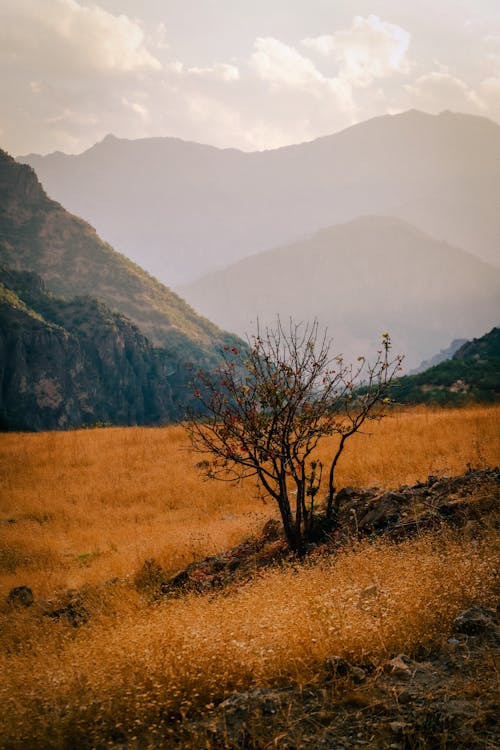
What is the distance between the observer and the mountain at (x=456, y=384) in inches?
890

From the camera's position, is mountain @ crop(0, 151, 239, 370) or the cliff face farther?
mountain @ crop(0, 151, 239, 370)

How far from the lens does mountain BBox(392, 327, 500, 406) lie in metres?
22.6

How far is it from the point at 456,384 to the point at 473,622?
25348 mm

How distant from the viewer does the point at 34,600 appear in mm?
7762

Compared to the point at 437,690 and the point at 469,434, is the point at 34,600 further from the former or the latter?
the point at 469,434

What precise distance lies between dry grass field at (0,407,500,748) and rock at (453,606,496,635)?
0.12 meters

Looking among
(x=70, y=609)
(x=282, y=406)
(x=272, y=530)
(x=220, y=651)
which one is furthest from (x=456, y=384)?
(x=220, y=651)

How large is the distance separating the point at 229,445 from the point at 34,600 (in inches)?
173

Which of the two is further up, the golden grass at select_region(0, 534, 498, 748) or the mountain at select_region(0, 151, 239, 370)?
the mountain at select_region(0, 151, 239, 370)

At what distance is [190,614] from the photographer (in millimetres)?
4660

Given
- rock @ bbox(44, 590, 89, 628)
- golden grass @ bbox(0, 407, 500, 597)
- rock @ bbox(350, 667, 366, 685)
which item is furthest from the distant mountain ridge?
rock @ bbox(350, 667, 366, 685)

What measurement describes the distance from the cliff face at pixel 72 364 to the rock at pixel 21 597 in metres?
68.2

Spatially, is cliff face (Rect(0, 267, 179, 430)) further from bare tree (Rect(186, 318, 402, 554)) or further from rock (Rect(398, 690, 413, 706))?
rock (Rect(398, 690, 413, 706))

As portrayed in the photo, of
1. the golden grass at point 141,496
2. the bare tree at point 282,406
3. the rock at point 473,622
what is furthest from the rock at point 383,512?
the rock at point 473,622
